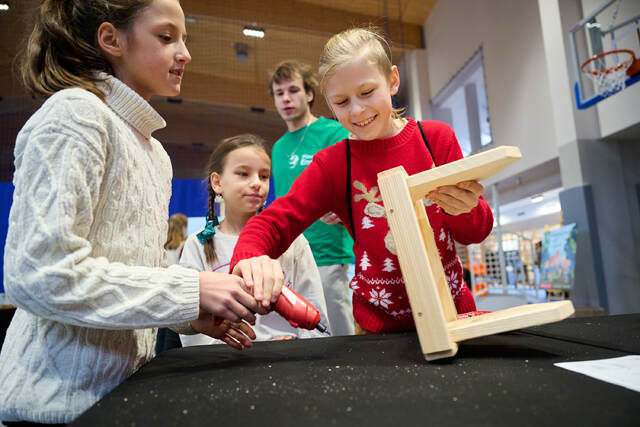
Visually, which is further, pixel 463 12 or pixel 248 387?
pixel 463 12

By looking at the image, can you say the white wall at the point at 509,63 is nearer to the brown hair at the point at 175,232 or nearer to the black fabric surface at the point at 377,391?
the brown hair at the point at 175,232

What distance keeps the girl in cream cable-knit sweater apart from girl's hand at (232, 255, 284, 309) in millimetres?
16

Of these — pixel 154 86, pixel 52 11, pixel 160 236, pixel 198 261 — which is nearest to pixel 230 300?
pixel 160 236

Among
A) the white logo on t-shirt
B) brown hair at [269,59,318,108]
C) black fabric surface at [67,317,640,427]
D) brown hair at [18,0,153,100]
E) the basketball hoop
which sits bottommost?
black fabric surface at [67,317,640,427]

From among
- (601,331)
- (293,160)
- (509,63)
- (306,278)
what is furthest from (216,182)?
(509,63)

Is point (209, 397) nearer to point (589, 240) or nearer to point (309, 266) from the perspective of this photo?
point (309, 266)

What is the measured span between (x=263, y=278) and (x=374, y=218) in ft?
1.17

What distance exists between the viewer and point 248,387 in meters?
0.45

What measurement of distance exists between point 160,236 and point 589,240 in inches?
141

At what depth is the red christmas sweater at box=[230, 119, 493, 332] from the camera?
0.85m

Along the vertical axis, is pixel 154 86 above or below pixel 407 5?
below

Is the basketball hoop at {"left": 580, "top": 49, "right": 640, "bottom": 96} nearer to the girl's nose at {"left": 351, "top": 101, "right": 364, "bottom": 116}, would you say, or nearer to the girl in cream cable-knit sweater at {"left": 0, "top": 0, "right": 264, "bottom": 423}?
the girl's nose at {"left": 351, "top": 101, "right": 364, "bottom": 116}

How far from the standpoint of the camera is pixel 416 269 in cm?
56

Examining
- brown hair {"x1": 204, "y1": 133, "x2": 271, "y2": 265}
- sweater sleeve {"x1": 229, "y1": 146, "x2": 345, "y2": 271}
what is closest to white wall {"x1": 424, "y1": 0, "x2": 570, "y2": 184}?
brown hair {"x1": 204, "y1": 133, "x2": 271, "y2": 265}
